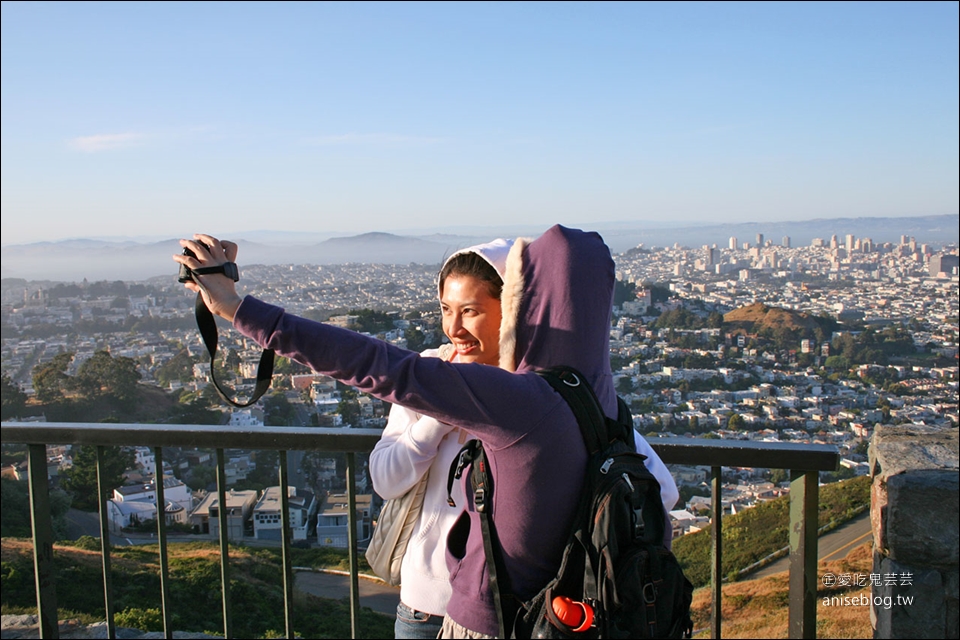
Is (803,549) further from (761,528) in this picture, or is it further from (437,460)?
(761,528)

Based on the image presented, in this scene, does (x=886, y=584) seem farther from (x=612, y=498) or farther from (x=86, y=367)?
(x=86, y=367)

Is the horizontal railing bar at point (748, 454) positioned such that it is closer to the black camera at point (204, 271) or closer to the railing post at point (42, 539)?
the black camera at point (204, 271)

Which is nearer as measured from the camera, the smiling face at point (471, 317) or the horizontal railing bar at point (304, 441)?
the smiling face at point (471, 317)

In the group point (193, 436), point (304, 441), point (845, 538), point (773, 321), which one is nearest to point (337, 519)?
point (304, 441)

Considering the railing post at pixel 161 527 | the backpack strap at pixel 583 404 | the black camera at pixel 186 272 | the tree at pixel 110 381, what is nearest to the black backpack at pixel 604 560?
the backpack strap at pixel 583 404

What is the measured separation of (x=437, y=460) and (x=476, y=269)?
1.86 ft

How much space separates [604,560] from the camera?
1.49 metres

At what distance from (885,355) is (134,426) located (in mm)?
6946

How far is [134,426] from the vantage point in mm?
2967

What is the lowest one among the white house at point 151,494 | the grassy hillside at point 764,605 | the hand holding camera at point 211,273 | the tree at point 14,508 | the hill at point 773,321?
the tree at point 14,508

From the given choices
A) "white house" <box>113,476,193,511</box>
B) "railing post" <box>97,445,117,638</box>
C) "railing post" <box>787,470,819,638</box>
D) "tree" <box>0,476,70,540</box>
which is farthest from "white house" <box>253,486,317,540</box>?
"tree" <box>0,476,70,540</box>

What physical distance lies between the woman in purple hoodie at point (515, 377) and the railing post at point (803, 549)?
127 centimetres

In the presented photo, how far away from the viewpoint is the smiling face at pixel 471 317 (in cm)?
204

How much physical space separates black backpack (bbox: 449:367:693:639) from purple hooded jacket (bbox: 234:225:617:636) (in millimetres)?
34
